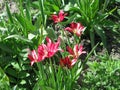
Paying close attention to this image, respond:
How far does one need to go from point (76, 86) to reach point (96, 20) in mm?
701

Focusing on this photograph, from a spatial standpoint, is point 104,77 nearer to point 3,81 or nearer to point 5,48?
point 3,81

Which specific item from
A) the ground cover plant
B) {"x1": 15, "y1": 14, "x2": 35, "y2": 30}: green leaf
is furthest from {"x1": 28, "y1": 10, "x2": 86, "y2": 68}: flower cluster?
{"x1": 15, "y1": 14, "x2": 35, "y2": 30}: green leaf

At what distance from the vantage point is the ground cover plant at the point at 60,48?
2232 millimetres

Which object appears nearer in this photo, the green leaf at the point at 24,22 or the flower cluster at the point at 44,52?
the flower cluster at the point at 44,52

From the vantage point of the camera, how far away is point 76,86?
246 centimetres

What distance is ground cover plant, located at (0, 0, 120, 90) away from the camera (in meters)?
2.23

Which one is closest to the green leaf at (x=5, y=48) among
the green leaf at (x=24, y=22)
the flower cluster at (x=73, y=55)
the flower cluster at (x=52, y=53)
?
the green leaf at (x=24, y=22)

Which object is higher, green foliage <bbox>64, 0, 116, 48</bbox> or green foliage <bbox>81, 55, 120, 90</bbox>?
green foliage <bbox>64, 0, 116, 48</bbox>

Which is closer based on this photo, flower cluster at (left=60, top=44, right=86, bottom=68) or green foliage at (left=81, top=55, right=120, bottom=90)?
flower cluster at (left=60, top=44, right=86, bottom=68)

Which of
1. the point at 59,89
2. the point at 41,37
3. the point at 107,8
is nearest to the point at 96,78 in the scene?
the point at 59,89

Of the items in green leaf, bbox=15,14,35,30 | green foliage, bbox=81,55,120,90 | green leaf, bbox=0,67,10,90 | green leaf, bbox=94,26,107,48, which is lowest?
green foliage, bbox=81,55,120,90

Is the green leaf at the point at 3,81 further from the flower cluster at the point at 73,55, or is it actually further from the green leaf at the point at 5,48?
the flower cluster at the point at 73,55

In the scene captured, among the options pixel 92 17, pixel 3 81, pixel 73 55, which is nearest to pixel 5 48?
pixel 3 81

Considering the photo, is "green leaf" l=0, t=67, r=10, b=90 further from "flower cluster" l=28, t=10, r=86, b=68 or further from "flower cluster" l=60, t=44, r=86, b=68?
"flower cluster" l=60, t=44, r=86, b=68
